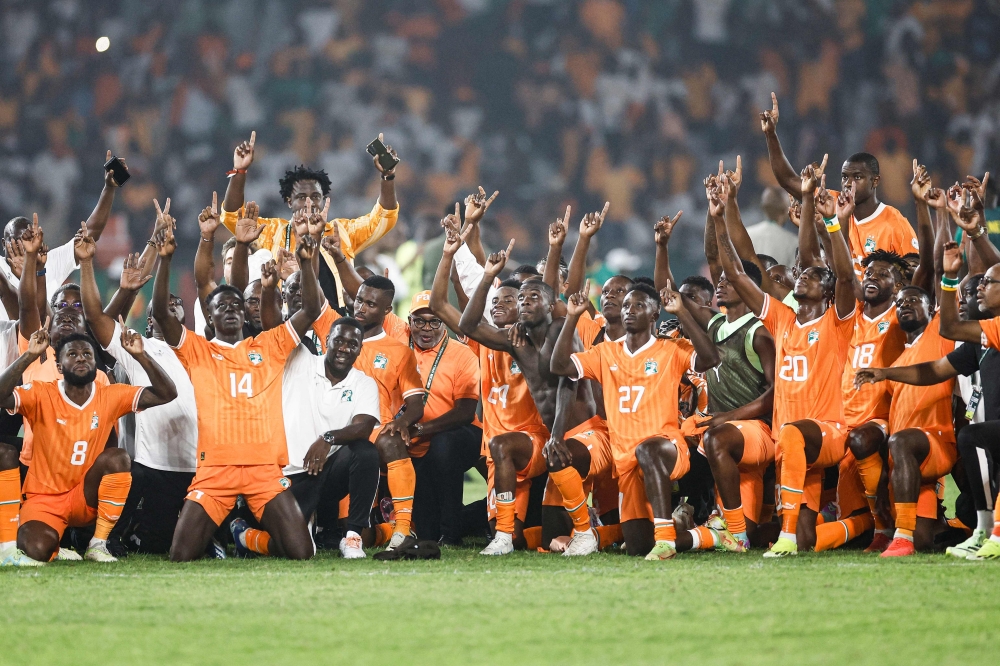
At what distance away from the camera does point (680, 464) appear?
22.4 feet

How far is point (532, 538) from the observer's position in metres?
7.45

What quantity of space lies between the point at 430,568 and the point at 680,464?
159 centimetres

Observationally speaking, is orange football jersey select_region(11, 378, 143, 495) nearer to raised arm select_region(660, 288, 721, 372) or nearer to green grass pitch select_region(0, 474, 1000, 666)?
green grass pitch select_region(0, 474, 1000, 666)

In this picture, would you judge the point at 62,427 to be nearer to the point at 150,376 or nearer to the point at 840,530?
the point at 150,376

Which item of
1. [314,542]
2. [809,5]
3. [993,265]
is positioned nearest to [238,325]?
[314,542]

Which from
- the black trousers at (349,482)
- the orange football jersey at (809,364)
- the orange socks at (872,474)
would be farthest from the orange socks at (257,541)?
the orange socks at (872,474)

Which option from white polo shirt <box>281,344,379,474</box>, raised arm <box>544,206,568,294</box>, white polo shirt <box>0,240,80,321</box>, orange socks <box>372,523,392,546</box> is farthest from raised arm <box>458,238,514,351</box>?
white polo shirt <box>0,240,80,321</box>

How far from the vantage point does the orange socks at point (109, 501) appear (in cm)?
679

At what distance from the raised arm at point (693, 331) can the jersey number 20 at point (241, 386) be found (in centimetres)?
247

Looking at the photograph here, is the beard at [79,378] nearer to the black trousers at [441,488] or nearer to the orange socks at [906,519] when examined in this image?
the black trousers at [441,488]

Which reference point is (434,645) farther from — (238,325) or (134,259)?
(134,259)

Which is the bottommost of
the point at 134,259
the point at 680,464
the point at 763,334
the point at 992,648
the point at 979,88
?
the point at 992,648

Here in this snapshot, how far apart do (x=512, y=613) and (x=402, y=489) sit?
2577 millimetres

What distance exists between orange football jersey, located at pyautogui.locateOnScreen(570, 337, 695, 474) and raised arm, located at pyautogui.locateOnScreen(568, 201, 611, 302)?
0.93m
